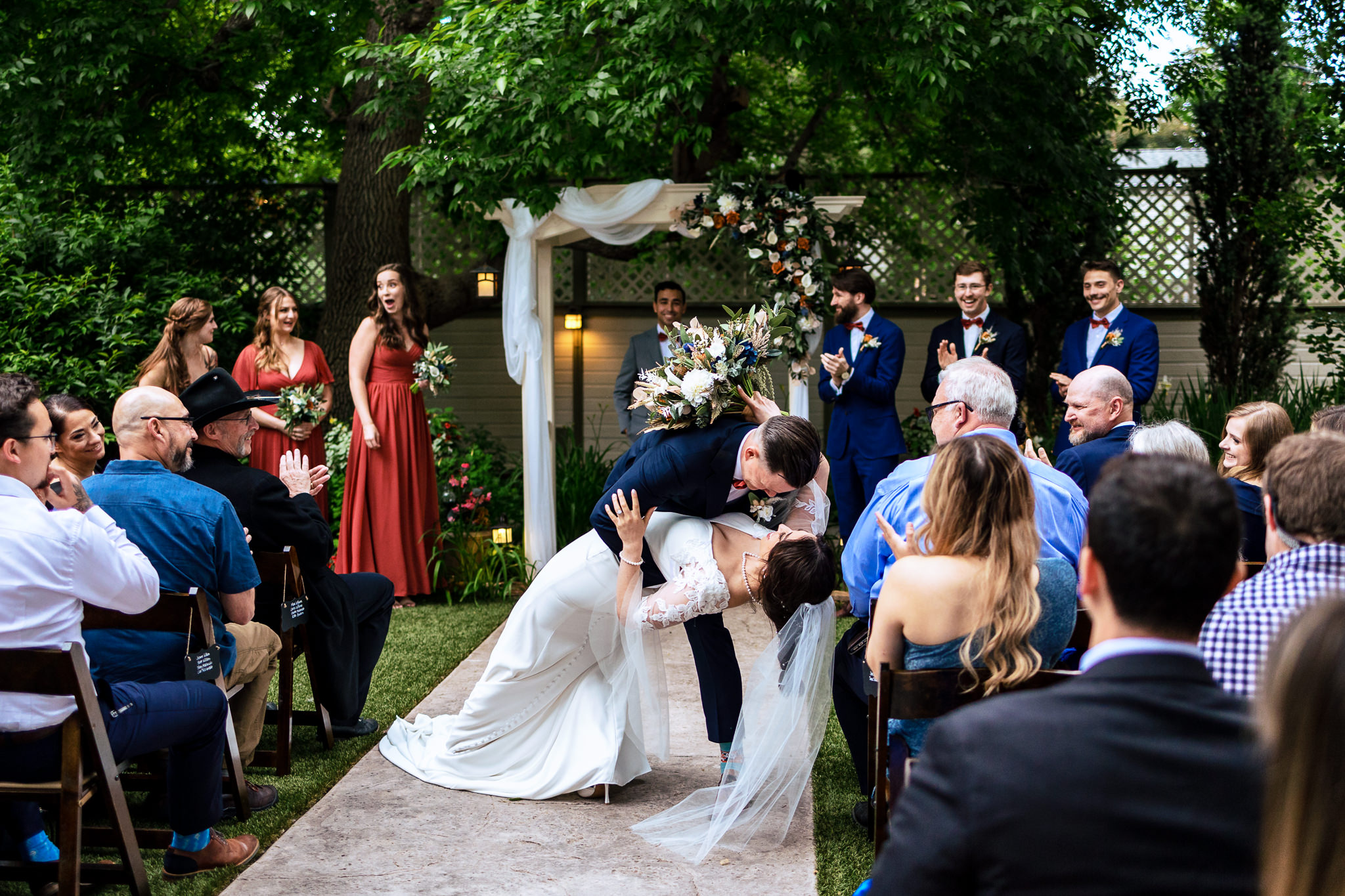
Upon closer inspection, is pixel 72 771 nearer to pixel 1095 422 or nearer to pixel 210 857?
pixel 210 857

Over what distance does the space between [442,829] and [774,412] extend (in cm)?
177

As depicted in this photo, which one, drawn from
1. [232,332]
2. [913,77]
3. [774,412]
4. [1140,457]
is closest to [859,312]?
[913,77]

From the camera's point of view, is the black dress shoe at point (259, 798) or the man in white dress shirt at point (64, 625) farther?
the black dress shoe at point (259, 798)

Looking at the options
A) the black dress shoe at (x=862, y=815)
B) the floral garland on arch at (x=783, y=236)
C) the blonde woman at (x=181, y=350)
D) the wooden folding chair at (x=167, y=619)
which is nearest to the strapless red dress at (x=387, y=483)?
the blonde woman at (x=181, y=350)

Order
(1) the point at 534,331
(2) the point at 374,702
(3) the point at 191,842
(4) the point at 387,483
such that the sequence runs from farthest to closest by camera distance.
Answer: (1) the point at 534,331 < (4) the point at 387,483 < (2) the point at 374,702 < (3) the point at 191,842

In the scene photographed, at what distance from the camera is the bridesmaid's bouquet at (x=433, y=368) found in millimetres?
6906

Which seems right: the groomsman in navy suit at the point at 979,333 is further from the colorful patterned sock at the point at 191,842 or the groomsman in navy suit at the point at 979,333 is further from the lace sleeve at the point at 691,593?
the colorful patterned sock at the point at 191,842

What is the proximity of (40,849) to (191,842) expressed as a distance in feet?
1.31

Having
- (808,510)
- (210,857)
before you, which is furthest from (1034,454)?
(210,857)

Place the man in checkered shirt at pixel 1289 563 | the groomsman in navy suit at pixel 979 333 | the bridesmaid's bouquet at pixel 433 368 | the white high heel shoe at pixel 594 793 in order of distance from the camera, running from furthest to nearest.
Result: 1. the bridesmaid's bouquet at pixel 433 368
2. the groomsman in navy suit at pixel 979 333
3. the white high heel shoe at pixel 594 793
4. the man in checkered shirt at pixel 1289 563

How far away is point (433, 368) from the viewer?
6902 millimetres

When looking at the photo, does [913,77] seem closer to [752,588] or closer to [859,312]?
[859,312]

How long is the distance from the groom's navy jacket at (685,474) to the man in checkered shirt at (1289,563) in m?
1.68

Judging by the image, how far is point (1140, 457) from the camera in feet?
4.68
